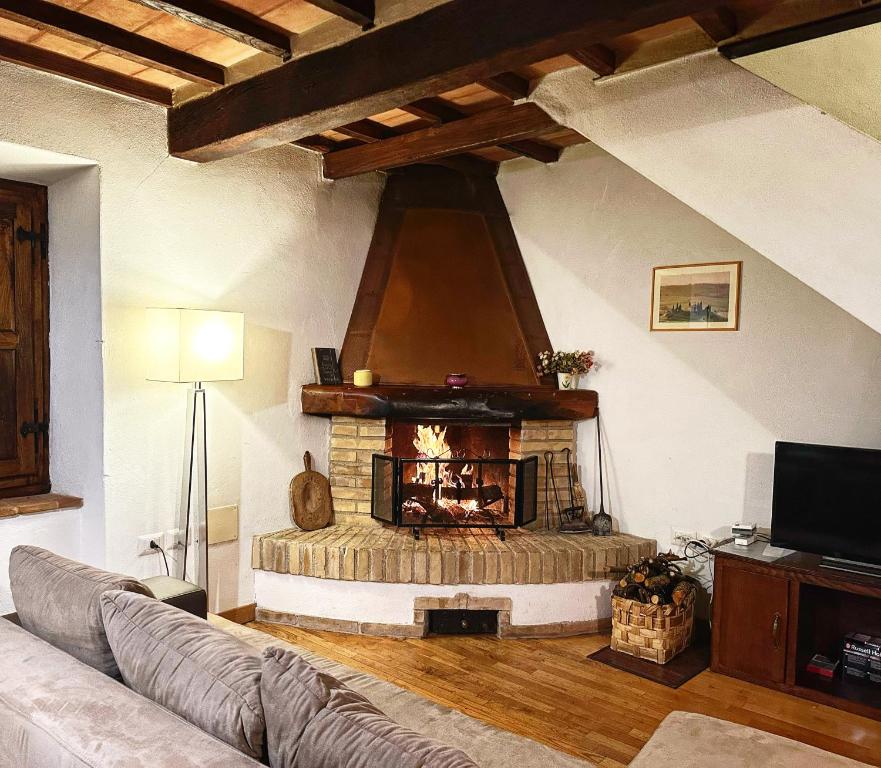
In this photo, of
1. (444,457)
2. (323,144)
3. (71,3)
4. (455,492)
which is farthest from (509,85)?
(455,492)

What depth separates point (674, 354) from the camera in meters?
4.01

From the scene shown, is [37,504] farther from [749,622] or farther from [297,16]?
[749,622]

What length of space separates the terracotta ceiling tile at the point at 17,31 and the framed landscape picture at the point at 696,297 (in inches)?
122

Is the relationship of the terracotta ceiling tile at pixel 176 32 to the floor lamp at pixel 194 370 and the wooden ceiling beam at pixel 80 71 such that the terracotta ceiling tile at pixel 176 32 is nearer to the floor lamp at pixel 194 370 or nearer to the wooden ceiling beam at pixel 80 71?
the wooden ceiling beam at pixel 80 71

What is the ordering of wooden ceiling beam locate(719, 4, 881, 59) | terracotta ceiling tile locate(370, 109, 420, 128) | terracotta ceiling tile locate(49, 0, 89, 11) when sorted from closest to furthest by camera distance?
wooden ceiling beam locate(719, 4, 881, 59) < terracotta ceiling tile locate(49, 0, 89, 11) < terracotta ceiling tile locate(370, 109, 420, 128)

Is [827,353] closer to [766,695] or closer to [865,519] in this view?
[865,519]

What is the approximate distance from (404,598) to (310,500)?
2.61 ft

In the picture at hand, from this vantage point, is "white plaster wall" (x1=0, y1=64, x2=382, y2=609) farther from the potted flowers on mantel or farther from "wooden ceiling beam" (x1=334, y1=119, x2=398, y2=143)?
the potted flowers on mantel

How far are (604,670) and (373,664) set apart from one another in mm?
1088

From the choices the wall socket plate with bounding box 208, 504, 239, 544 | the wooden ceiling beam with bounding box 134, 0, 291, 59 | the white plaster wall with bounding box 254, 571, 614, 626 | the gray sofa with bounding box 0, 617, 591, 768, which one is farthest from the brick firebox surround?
the gray sofa with bounding box 0, 617, 591, 768

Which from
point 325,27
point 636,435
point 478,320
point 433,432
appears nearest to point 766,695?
point 636,435

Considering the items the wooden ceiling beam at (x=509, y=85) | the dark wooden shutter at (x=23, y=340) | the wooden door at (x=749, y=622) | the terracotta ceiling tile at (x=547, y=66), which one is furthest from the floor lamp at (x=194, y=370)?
the wooden door at (x=749, y=622)

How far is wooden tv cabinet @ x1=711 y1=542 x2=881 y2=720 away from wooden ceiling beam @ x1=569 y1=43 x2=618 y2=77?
Result: 7.27 feet

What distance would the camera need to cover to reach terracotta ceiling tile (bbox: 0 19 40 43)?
2.68m
